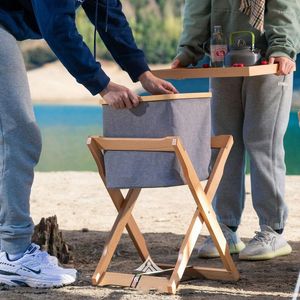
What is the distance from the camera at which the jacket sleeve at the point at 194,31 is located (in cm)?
497

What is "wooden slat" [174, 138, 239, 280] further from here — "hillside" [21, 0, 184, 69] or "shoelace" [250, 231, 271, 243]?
"hillside" [21, 0, 184, 69]

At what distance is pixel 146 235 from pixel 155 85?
177 centimetres

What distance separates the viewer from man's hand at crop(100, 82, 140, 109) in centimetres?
398

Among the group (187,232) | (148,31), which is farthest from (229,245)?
(148,31)

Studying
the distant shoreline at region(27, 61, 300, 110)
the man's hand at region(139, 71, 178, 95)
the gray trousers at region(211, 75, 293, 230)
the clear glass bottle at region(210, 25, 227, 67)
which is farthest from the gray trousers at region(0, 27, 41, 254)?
the distant shoreline at region(27, 61, 300, 110)

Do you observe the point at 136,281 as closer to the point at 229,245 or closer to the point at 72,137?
the point at 229,245

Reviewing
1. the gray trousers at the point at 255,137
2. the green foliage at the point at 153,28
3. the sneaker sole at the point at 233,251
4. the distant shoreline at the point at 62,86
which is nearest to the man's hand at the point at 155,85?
the gray trousers at the point at 255,137

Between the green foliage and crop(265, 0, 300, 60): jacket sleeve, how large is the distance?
2136cm

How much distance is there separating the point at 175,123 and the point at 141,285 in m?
0.76

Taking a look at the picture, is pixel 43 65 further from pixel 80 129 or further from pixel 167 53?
pixel 80 129

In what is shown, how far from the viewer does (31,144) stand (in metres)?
4.11

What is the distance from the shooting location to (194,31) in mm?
4980

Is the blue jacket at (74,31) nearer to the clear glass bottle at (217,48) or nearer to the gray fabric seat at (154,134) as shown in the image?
the gray fabric seat at (154,134)

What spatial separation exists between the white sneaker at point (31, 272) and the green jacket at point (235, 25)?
1.39m
